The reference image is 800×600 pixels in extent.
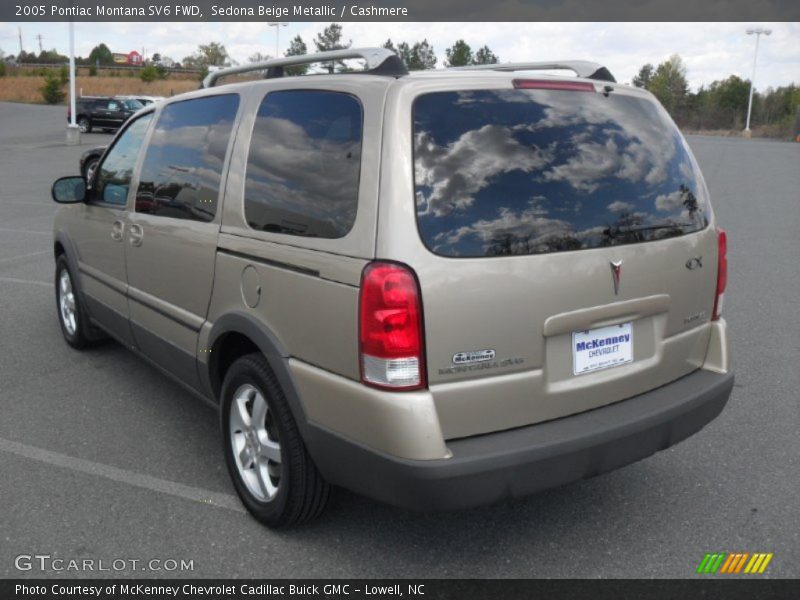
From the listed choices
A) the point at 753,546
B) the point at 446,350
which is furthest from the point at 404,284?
the point at 753,546

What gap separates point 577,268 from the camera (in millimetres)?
2832

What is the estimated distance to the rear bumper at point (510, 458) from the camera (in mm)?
2596

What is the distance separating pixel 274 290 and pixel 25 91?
224 ft

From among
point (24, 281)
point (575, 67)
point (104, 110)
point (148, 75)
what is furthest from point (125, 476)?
point (148, 75)

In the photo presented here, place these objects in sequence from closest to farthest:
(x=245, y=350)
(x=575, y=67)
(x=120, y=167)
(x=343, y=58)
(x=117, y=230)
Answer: (x=343, y=58), (x=245, y=350), (x=575, y=67), (x=117, y=230), (x=120, y=167)

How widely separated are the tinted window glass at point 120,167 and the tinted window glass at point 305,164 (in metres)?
1.52

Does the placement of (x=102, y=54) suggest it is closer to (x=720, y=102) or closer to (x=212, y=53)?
(x=212, y=53)

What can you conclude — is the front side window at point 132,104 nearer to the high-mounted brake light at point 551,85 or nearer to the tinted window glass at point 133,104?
the tinted window glass at point 133,104

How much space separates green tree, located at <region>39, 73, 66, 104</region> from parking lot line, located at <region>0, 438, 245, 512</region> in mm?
59201

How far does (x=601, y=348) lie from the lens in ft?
9.69

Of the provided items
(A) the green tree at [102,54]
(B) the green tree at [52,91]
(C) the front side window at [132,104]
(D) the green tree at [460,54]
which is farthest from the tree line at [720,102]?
(A) the green tree at [102,54]

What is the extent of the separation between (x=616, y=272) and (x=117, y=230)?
302 centimetres

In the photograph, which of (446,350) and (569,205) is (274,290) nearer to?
(446,350)

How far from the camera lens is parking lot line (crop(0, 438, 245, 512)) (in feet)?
11.7
